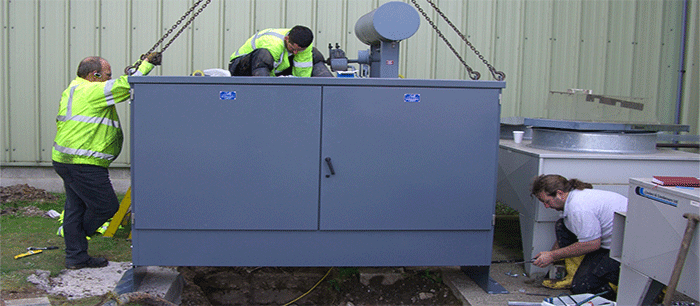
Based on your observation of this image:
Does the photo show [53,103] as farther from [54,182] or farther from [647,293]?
[647,293]

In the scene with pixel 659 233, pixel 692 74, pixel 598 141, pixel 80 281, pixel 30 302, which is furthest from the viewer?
pixel 692 74

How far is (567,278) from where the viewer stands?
3902mm

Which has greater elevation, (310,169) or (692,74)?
(692,74)

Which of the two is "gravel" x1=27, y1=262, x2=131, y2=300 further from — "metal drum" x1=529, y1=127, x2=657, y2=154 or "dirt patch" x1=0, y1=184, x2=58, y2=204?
"metal drum" x1=529, y1=127, x2=657, y2=154

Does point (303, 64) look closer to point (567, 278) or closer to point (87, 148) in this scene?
point (87, 148)

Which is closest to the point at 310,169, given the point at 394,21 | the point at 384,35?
the point at 384,35

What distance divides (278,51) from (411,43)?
2465 millimetres

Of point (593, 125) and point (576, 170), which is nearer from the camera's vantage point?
point (576, 170)

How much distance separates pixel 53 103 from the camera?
6.27 m

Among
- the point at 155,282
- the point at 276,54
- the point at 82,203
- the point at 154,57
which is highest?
the point at 276,54

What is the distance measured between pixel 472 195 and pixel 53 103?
16.7 ft

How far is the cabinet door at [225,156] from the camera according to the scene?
11.2 feet

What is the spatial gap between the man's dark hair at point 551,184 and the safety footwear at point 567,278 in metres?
0.58

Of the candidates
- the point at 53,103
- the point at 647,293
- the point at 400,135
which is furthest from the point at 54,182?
the point at 647,293
